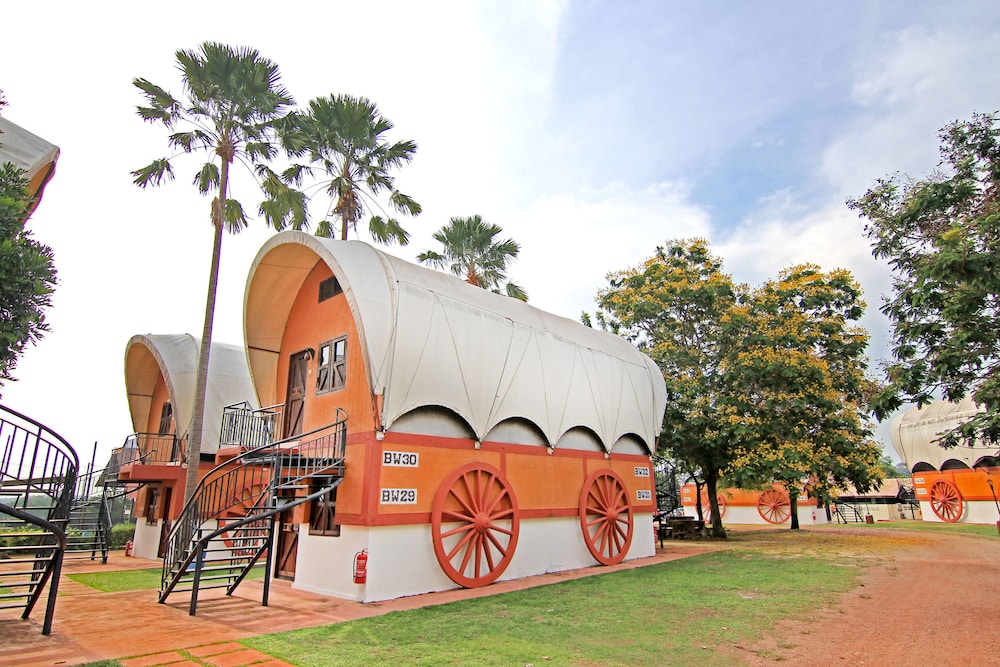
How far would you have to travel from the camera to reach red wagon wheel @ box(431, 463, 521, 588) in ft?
36.6

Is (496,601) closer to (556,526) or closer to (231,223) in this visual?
(556,526)

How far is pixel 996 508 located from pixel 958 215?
26.7m

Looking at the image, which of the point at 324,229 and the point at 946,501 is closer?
the point at 324,229

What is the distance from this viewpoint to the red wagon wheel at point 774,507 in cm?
3528

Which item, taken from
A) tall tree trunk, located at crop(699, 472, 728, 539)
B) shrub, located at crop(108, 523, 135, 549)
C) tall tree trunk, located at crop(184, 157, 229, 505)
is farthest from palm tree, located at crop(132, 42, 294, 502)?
tall tree trunk, located at crop(699, 472, 728, 539)

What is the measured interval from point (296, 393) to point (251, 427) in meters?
1.33

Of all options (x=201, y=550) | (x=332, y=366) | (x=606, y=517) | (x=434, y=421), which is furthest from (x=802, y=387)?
(x=201, y=550)

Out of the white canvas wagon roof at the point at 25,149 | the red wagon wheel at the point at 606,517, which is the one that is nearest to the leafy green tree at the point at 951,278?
the red wagon wheel at the point at 606,517

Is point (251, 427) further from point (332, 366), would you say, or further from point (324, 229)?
point (324, 229)

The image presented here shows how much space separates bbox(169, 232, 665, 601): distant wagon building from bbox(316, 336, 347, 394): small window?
4 cm

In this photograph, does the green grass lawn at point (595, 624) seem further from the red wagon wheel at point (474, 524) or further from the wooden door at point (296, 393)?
the wooden door at point (296, 393)

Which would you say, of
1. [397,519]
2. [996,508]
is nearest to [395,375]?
[397,519]

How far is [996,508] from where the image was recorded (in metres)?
29.3

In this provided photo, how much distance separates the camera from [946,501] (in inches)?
1246
